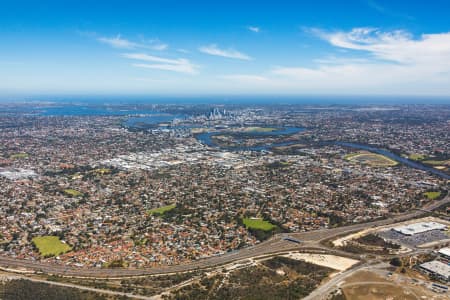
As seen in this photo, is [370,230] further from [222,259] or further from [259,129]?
[259,129]

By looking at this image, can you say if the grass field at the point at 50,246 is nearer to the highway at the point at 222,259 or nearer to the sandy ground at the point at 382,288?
the highway at the point at 222,259

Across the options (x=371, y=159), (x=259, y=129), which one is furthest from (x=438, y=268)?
(x=259, y=129)

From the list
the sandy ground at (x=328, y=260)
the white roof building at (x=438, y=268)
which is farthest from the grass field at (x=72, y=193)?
the white roof building at (x=438, y=268)

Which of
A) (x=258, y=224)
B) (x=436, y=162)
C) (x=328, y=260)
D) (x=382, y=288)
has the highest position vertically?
(x=436, y=162)

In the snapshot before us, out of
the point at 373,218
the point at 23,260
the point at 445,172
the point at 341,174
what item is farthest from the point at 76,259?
the point at 445,172

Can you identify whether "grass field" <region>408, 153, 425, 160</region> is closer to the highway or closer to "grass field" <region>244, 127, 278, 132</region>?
the highway

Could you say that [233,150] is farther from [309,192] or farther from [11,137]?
[11,137]
